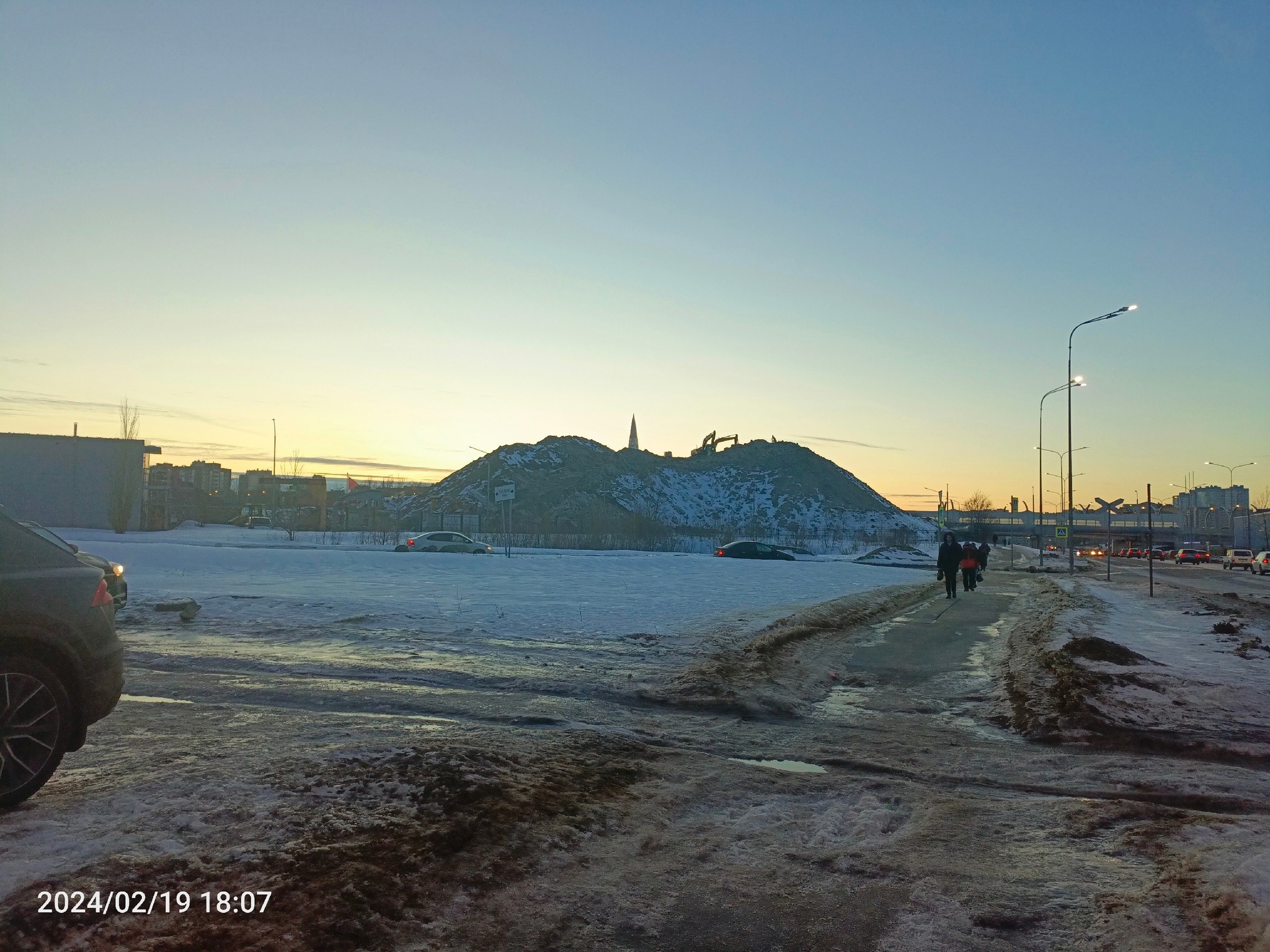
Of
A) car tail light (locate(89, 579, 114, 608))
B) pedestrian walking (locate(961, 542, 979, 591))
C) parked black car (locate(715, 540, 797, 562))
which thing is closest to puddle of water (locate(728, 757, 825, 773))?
car tail light (locate(89, 579, 114, 608))

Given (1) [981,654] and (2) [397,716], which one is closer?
(2) [397,716]

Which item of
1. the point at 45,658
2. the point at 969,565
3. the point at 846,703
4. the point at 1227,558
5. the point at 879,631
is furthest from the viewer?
the point at 1227,558

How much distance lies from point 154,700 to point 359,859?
17.8 ft

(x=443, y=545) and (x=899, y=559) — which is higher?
(x=443, y=545)

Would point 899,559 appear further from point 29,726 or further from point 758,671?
point 29,726

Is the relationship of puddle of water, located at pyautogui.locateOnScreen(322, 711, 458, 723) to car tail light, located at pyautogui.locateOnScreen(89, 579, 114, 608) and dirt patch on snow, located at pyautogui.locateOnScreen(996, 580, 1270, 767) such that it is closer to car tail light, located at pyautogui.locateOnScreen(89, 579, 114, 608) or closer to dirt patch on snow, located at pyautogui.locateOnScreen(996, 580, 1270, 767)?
car tail light, located at pyautogui.locateOnScreen(89, 579, 114, 608)

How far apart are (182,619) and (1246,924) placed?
1518 centimetres

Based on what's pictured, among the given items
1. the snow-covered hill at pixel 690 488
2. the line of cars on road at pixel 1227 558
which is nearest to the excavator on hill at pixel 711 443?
the snow-covered hill at pixel 690 488

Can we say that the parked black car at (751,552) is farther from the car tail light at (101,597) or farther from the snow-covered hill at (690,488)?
the snow-covered hill at (690,488)

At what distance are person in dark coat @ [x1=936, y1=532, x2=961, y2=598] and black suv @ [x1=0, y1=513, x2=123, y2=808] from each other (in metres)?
22.8

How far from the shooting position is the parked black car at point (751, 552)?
155 feet

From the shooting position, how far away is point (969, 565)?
2708 centimetres

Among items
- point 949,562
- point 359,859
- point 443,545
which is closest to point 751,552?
point 443,545

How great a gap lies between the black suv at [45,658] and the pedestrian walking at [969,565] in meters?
24.9
